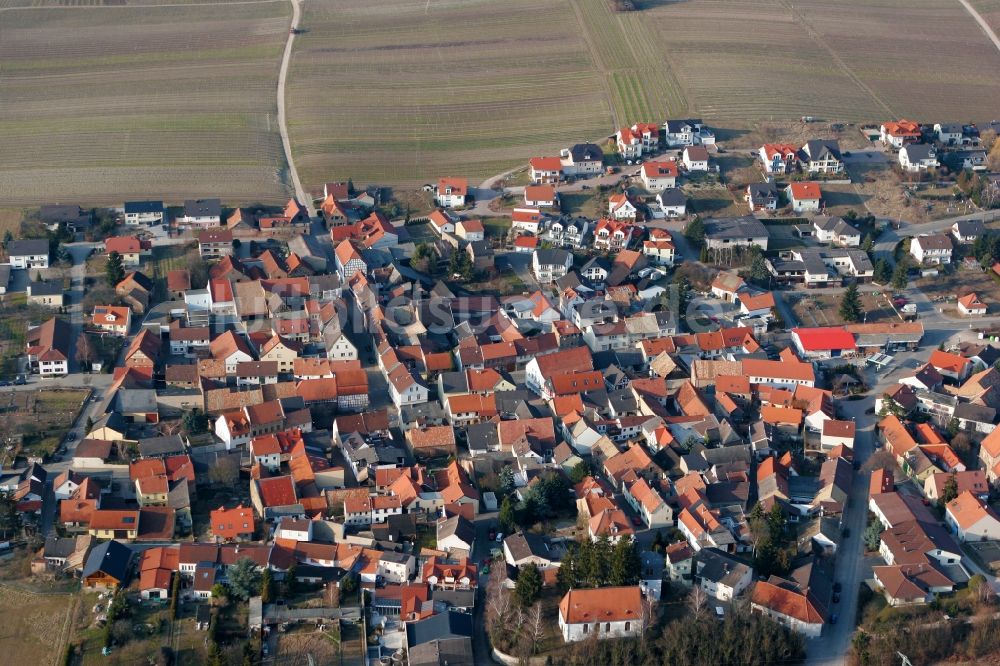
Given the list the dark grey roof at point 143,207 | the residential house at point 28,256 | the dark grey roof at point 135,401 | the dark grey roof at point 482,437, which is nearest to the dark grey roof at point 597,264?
the dark grey roof at point 482,437

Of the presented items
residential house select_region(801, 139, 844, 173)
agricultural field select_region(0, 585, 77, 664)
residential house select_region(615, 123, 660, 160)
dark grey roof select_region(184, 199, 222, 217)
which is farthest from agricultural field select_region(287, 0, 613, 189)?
agricultural field select_region(0, 585, 77, 664)

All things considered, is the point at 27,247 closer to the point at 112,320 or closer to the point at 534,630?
the point at 112,320

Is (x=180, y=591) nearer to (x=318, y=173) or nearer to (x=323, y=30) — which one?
(x=318, y=173)

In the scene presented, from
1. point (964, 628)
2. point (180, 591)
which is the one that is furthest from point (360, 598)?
point (964, 628)

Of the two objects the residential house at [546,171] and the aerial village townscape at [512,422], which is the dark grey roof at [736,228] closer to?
the aerial village townscape at [512,422]

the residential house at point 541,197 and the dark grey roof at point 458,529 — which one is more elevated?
the residential house at point 541,197

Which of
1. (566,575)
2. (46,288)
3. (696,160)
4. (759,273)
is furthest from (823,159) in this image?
(46,288)

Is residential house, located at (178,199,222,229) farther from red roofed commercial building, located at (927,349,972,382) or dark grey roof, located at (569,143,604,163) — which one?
red roofed commercial building, located at (927,349,972,382)
